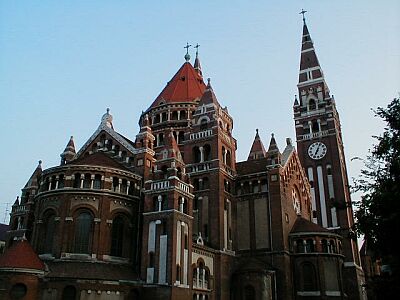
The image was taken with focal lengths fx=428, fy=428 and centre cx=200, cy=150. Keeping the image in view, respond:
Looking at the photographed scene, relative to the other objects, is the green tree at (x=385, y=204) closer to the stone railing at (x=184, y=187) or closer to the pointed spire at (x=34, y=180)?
the stone railing at (x=184, y=187)

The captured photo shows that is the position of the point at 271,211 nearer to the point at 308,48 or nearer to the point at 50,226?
the point at 50,226

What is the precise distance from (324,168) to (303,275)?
23.4m

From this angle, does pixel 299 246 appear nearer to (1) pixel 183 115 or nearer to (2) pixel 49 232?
(1) pixel 183 115

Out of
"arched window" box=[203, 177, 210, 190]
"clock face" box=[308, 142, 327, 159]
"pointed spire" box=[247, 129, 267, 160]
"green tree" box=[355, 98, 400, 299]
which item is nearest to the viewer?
"green tree" box=[355, 98, 400, 299]

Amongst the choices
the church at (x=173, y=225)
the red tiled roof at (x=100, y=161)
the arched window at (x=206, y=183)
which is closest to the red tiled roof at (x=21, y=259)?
the church at (x=173, y=225)

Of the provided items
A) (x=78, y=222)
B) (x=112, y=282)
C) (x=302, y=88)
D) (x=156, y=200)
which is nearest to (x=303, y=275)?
(x=156, y=200)

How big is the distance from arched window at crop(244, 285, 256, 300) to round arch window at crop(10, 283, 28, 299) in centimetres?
1980

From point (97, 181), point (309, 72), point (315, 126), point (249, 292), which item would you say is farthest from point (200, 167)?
point (309, 72)

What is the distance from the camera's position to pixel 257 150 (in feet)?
196

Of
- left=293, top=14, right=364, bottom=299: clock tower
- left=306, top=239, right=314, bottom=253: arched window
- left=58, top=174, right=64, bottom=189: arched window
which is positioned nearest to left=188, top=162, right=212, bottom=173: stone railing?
left=306, top=239, right=314, bottom=253: arched window

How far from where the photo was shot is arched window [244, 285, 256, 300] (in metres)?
40.3

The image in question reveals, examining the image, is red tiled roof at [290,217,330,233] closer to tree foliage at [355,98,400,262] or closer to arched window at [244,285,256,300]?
arched window at [244,285,256,300]

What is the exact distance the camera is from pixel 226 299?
134 ft

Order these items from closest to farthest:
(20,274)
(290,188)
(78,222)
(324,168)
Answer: (20,274)
(78,222)
(290,188)
(324,168)
